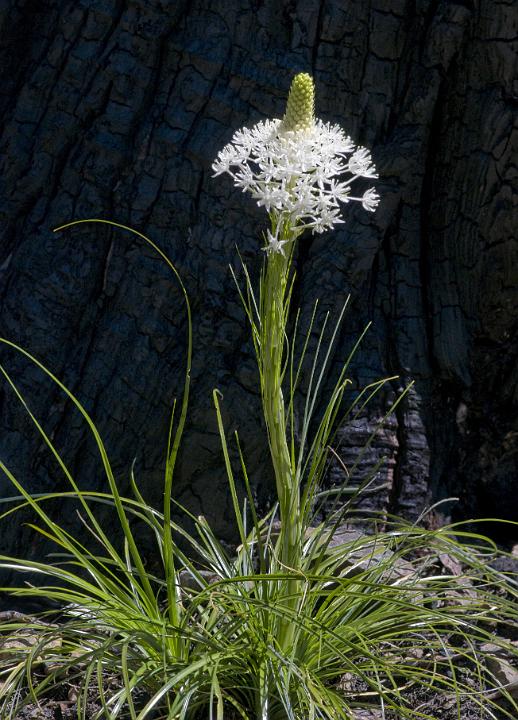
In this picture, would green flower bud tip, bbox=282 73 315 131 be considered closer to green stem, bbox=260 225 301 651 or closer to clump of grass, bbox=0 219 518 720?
green stem, bbox=260 225 301 651

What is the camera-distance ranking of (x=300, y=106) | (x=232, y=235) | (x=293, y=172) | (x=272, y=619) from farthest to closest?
(x=232, y=235) → (x=272, y=619) → (x=300, y=106) → (x=293, y=172)

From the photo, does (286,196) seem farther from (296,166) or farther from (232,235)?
(232,235)

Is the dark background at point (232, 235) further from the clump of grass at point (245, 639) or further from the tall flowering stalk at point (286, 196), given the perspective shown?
the tall flowering stalk at point (286, 196)

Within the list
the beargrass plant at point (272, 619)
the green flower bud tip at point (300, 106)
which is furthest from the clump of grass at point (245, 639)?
the green flower bud tip at point (300, 106)

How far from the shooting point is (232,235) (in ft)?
11.0

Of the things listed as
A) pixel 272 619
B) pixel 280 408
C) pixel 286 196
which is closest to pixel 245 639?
pixel 272 619

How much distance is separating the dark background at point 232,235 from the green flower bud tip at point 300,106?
3.75 ft

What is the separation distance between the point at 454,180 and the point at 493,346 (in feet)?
2.37

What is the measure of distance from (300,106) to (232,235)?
1189 millimetres

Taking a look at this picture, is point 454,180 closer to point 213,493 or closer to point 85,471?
point 213,493

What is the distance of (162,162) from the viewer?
3377 mm

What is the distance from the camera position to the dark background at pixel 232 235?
10.9 ft

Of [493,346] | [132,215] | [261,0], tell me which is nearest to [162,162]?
[132,215]

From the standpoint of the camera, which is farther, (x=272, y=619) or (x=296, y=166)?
(x=272, y=619)
